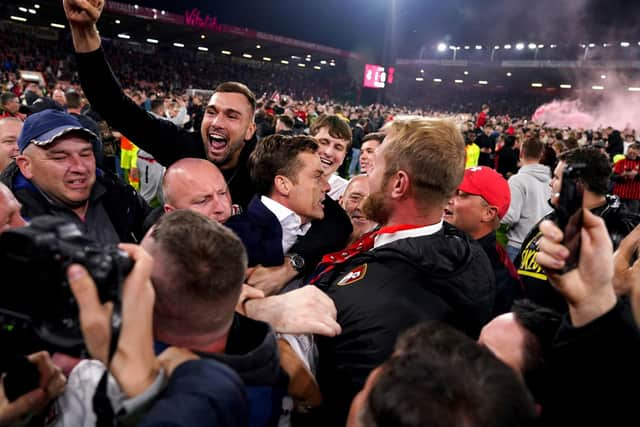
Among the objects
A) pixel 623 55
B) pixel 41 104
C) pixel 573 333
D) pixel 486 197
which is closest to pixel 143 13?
pixel 41 104

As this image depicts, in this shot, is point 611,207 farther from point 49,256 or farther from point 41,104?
point 41,104

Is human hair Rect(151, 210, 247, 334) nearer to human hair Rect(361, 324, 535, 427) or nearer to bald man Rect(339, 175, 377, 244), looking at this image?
human hair Rect(361, 324, 535, 427)

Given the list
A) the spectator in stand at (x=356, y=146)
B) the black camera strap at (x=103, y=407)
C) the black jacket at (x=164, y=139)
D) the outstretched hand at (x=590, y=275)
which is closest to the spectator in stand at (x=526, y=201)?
the black jacket at (x=164, y=139)

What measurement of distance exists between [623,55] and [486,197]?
118 feet

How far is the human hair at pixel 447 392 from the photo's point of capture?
0.80 metres

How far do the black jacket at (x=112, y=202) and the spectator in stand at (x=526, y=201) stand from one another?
373 cm

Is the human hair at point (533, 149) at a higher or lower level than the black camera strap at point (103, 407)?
higher

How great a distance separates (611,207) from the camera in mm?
3379

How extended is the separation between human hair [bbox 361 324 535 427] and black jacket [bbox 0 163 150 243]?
7.14ft

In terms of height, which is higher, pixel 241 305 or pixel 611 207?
pixel 611 207

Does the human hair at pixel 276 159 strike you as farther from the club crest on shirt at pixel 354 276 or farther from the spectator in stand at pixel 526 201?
the spectator in stand at pixel 526 201

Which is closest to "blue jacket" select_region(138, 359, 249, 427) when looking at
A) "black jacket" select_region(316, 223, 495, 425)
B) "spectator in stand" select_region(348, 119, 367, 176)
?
"black jacket" select_region(316, 223, 495, 425)

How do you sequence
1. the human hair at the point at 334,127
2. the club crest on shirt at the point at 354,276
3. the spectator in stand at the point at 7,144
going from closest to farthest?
the club crest on shirt at the point at 354,276
the spectator in stand at the point at 7,144
the human hair at the point at 334,127

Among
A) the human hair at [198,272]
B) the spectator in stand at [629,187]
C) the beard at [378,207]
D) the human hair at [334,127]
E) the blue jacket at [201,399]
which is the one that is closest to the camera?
the blue jacket at [201,399]
